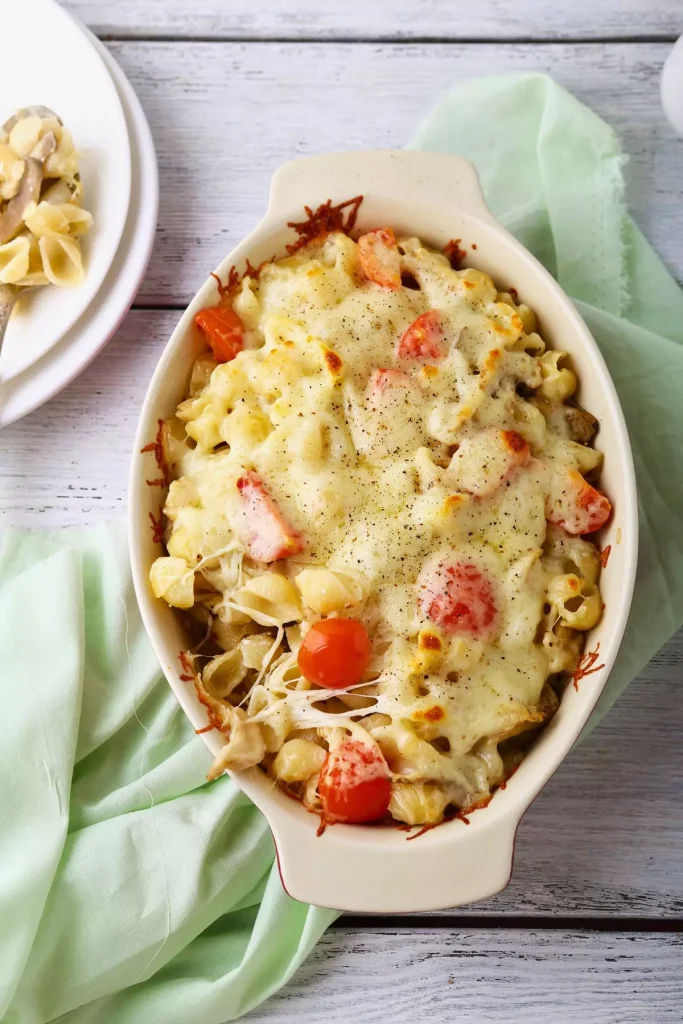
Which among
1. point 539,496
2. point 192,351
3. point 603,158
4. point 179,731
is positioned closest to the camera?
point 539,496

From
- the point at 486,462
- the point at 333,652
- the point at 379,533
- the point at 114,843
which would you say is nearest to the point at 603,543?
the point at 486,462

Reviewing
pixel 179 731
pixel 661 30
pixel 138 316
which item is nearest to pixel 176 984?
pixel 179 731

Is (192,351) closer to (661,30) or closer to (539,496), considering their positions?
(539,496)

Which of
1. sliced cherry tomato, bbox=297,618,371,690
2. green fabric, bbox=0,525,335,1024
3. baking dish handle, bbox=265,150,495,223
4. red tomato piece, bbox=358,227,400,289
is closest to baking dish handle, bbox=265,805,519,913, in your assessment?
sliced cherry tomato, bbox=297,618,371,690

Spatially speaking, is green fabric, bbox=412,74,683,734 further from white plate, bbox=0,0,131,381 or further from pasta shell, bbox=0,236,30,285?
pasta shell, bbox=0,236,30,285

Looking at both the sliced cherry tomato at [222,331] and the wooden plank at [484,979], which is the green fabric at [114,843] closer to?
the wooden plank at [484,979]

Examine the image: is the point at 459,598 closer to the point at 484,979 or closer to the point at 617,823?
the point at 617,823
